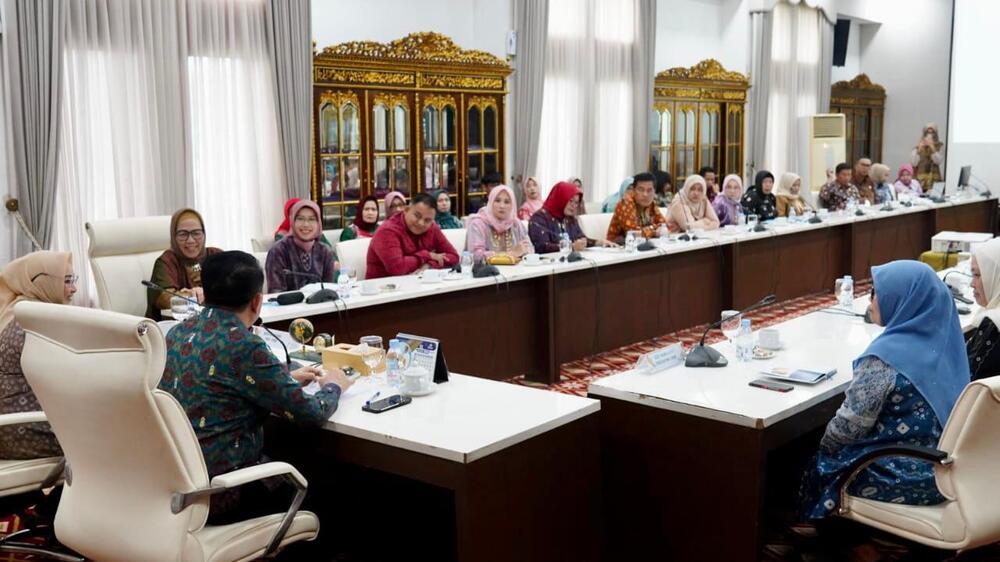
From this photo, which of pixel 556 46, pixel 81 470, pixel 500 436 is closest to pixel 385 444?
pixel 500 436

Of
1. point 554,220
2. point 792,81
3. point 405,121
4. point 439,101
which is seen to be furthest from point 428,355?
point 792,81

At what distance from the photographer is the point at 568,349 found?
5.54 metres

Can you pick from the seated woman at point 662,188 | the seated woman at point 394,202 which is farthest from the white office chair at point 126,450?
the seated woman at point 662,188

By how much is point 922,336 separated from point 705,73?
8.98 m

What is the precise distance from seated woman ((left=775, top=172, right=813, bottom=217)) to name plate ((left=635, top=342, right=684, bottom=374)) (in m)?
6.05

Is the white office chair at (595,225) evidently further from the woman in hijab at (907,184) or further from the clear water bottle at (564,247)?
the woman in hijab at (907,184)

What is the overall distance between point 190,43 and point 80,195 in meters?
1.33

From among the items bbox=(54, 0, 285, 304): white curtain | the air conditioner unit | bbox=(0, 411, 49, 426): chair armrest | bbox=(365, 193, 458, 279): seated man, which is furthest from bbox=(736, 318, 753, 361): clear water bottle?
the air conditioner unit

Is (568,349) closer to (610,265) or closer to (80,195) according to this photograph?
(610,265)

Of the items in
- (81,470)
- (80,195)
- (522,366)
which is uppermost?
(80,195)

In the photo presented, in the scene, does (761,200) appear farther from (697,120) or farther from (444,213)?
(444,213)

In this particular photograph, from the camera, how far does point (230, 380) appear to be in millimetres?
2340

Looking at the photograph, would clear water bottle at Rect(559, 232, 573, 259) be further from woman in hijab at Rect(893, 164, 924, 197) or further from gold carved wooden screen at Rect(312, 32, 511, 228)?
woman in hijab at Rect(893, 164, 924, 197)

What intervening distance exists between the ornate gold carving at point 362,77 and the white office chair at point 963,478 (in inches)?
230
